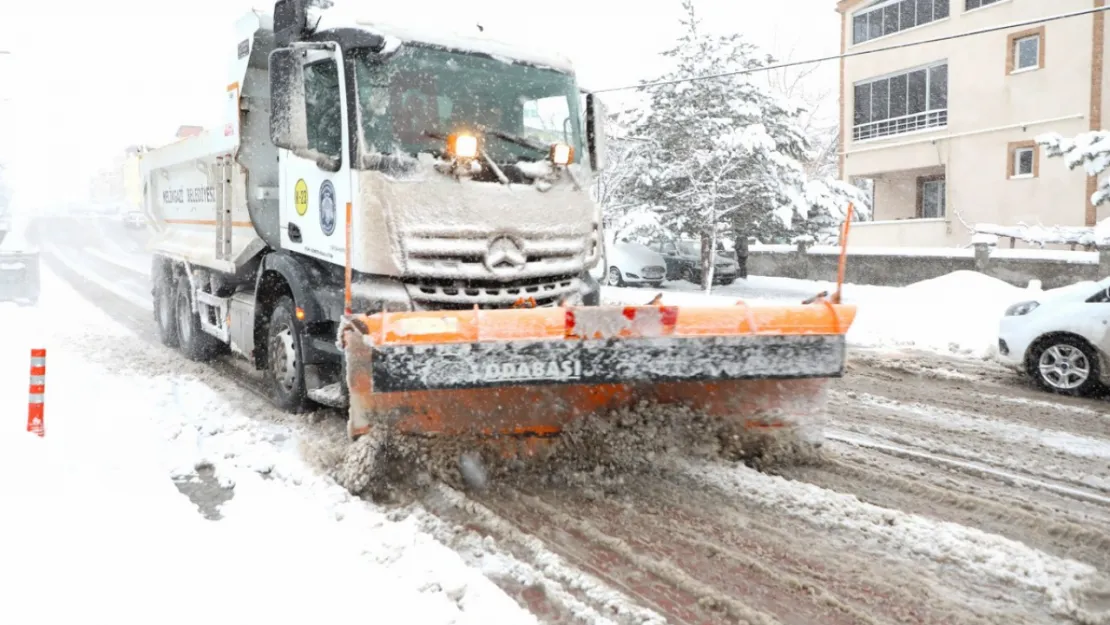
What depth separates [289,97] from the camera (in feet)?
19.6

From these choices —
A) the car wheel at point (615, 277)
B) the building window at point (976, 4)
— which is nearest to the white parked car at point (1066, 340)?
the car wheel at point (615, 277)

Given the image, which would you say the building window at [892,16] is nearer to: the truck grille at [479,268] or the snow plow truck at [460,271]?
the snow plow truck at [460,271]

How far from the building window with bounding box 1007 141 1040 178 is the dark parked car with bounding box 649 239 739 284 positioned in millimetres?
8030

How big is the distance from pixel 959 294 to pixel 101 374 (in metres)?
12.7

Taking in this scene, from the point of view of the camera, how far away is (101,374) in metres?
8.99

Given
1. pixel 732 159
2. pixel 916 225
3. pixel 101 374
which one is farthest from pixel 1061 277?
pixel 101 374

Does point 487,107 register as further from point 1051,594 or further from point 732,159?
point 732,159

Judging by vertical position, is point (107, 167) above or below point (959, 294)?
above

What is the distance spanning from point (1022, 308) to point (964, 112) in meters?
18.3

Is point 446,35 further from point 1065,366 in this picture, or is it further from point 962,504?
point 1065,366

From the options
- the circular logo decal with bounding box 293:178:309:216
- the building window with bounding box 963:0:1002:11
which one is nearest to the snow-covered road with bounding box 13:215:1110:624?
the circular logo decal with bounding box 293:178:309:216

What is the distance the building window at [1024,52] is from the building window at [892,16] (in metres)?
2.69

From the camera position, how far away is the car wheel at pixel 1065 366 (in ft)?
27.5

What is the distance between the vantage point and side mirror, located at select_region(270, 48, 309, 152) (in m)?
5.93
